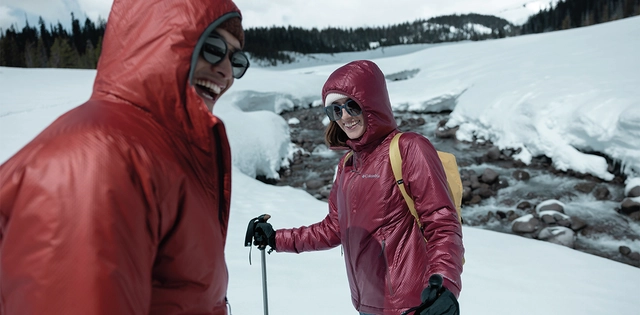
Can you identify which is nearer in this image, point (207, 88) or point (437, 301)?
point (207, 88)

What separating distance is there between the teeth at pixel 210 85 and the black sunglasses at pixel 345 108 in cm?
88

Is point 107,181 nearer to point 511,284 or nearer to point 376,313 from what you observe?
point 376,313

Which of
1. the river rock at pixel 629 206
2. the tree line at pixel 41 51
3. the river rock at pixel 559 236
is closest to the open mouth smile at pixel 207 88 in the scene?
the river rock at pixel 559 236

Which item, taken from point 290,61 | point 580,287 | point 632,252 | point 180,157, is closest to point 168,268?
point 180,157

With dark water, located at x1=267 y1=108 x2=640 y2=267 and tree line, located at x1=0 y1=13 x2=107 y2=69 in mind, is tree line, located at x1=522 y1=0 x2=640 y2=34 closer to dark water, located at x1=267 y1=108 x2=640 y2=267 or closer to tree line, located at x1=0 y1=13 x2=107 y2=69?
dark water, located at x1=267 y1=108 x2=640 y2=267

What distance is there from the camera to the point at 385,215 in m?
1.53

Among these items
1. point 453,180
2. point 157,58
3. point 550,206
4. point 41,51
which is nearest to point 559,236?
point 550,206

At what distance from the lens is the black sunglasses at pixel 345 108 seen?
1.68 meters

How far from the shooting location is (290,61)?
2160 inches

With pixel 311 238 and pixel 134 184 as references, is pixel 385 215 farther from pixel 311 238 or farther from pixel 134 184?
pixel 134 184

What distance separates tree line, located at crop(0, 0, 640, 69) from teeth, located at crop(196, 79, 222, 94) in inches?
587

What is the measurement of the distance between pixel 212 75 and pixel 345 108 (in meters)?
0.92

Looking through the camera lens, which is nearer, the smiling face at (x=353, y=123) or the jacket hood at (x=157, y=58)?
the jacket hood at (x=157, y=58)

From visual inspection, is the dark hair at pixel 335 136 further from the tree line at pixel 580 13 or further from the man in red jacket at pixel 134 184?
the tree line at pixel 580 13
